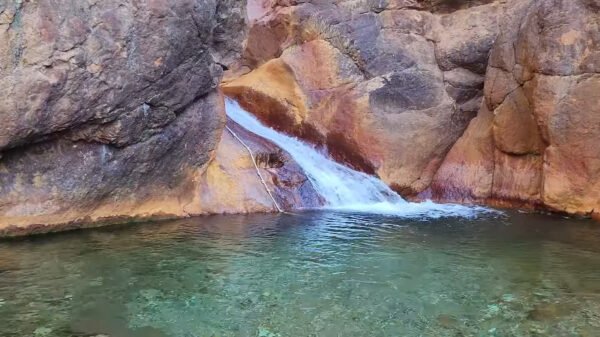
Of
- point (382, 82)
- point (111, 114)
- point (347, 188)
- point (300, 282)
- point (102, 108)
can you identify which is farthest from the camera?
point (382, 82)

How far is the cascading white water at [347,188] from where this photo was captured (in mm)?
9938

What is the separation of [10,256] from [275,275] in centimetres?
303

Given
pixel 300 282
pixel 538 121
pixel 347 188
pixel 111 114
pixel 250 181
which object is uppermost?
pixel 111 114

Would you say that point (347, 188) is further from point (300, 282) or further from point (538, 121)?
point (300, 282)

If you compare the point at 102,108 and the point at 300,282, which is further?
the point at 102,108

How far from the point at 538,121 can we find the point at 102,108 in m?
7.23

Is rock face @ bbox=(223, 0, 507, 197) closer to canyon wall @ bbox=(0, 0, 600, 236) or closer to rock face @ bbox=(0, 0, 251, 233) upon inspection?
canyon wall @ bbox=(0, 0, 600, 236)

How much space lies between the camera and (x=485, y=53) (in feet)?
38.7

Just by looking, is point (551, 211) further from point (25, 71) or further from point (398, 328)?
point (25, 71)

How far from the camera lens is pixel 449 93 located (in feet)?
38.9

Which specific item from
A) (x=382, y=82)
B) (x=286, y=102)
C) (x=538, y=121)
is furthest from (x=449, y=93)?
(x=286, y=102)

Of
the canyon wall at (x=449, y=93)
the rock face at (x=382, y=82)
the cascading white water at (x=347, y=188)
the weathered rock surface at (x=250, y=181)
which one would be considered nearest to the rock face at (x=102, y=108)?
the weathered rock surface at (x=250, y=181)

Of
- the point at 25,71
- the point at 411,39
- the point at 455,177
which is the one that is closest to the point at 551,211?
the point at 455,177

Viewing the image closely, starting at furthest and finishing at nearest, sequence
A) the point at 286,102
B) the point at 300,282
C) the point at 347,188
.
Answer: the point at 286,102 < the point at 347,188 < the point at 300,282
